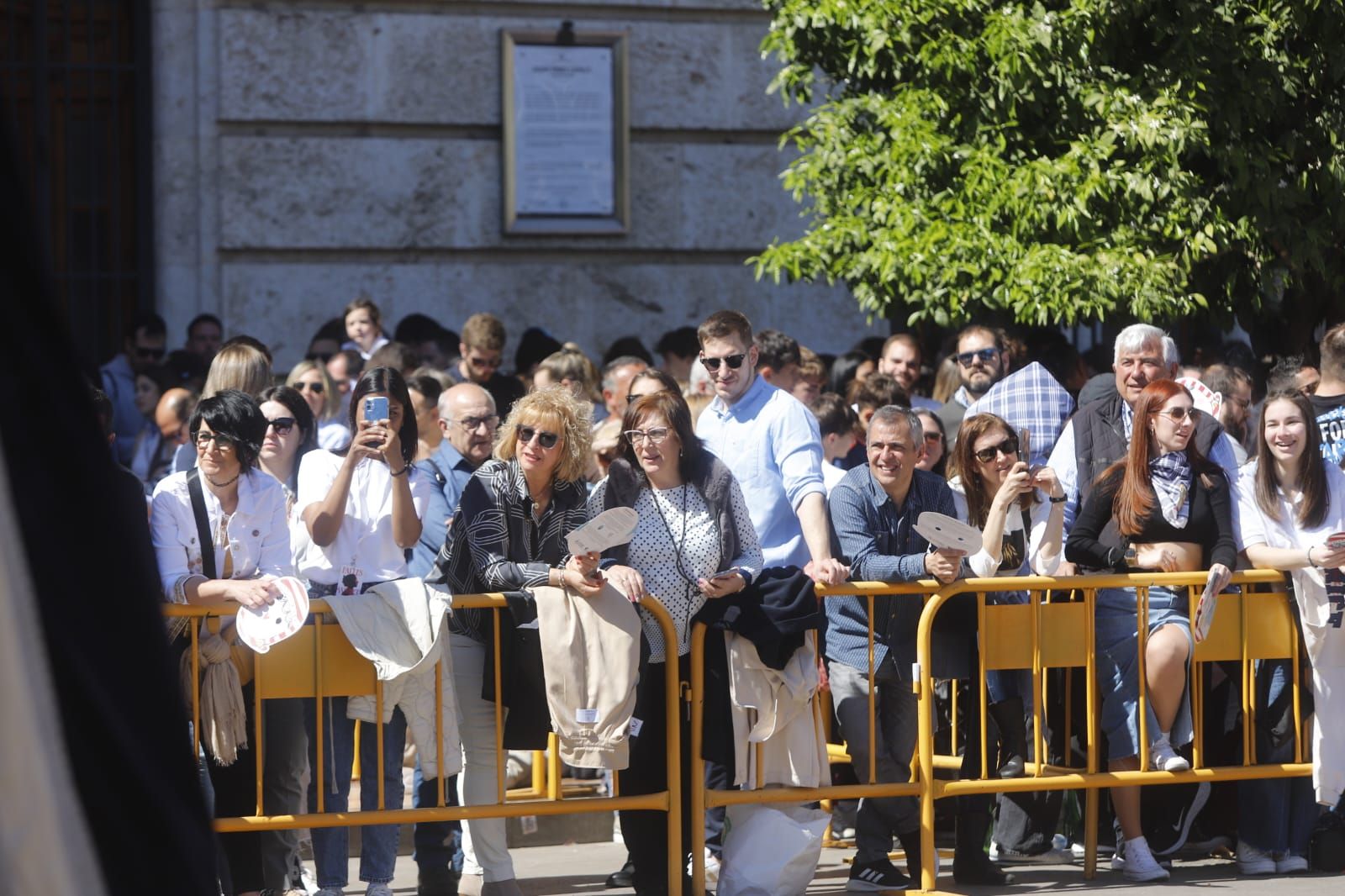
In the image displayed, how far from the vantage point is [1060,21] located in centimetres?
936

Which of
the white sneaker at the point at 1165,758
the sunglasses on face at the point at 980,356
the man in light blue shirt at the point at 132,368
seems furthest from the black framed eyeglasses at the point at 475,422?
the man in light blue shirt at the point at 132,368

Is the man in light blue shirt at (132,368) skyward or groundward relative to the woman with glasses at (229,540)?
skyward

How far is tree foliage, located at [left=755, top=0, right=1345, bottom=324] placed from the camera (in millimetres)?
9305

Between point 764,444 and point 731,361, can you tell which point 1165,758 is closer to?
point 764,444

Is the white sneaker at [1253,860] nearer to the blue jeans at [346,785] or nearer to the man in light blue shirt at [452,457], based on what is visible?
the blue jeans at [346,785]

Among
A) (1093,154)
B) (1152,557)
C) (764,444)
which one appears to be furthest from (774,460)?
(1093,154)

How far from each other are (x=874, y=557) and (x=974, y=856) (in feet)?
3.96

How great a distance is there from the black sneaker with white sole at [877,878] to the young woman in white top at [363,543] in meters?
1.71

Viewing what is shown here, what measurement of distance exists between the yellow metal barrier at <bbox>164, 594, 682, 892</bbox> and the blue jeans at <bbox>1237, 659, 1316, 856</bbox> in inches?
90.1

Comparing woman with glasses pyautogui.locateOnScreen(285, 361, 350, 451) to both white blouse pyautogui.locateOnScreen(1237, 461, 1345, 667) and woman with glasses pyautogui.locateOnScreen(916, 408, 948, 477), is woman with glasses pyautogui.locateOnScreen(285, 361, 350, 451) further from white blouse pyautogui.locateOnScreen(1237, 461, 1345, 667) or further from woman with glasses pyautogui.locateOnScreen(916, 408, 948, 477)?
white blouse pyautogui.locateOnScreen(1237, 461, 1345, 667)

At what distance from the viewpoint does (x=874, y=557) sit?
6.91 m

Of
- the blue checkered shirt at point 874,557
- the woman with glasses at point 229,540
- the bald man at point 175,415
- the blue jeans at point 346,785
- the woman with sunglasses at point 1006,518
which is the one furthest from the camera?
the bald man at point 175,415

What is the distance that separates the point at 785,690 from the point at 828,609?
0.49m

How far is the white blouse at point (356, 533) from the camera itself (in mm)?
6785
